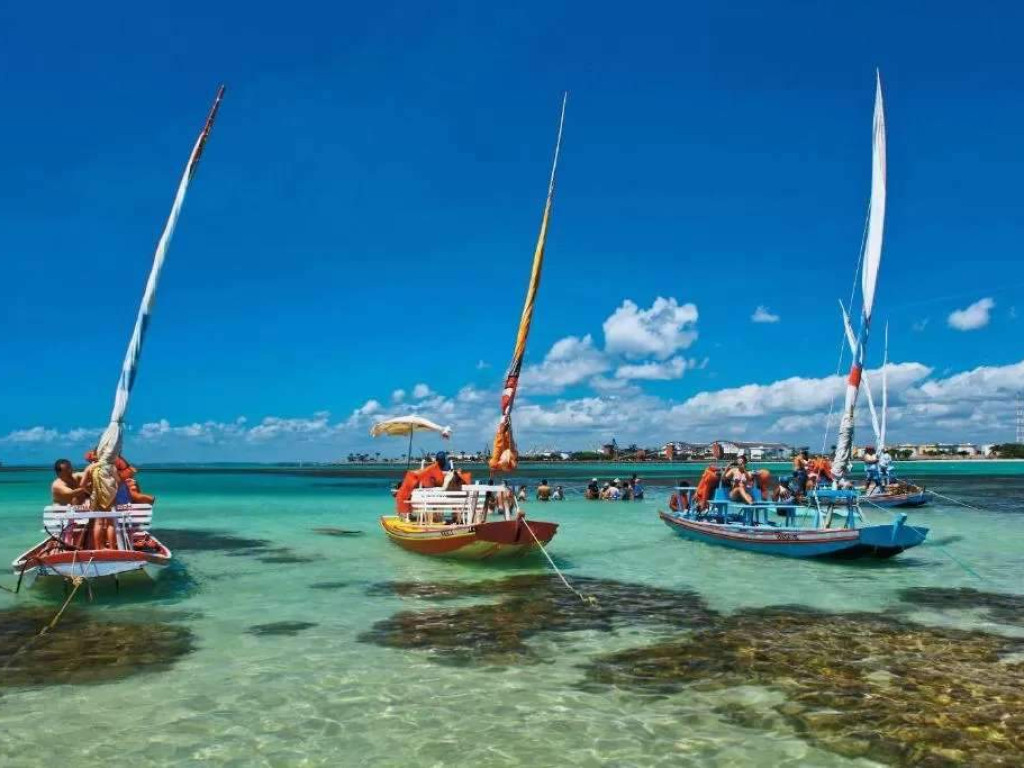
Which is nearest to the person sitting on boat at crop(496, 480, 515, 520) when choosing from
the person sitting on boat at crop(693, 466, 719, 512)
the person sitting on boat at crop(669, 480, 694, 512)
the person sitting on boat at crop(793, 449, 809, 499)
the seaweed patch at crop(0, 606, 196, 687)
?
the person sitting on boat at crop(693, 466, 719, 512)

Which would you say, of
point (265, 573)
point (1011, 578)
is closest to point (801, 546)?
point (1011, 578)

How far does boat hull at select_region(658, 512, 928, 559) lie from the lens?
1903cm

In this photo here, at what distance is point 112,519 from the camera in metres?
15.4

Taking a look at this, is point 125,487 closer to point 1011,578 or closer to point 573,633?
point 573,633

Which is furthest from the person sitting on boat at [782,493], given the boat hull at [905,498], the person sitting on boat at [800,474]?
the boat hull at [905,498]

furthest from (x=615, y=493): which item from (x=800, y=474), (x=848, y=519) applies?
(x=848, y=519)

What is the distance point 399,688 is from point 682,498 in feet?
62.3

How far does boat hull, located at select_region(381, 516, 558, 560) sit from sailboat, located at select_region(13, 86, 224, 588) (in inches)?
258

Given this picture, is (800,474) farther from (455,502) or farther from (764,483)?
(455,502)

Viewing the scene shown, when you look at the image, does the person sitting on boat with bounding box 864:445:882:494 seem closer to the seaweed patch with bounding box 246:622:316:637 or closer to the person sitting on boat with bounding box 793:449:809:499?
the person sitting on boat with bounding box 793:449:809:499

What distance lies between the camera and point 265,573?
1995 cm

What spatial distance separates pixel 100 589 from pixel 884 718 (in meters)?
14.9

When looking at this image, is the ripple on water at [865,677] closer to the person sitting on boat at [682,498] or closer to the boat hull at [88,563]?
the boat hull at [88,563]

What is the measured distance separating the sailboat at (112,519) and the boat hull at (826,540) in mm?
14747
